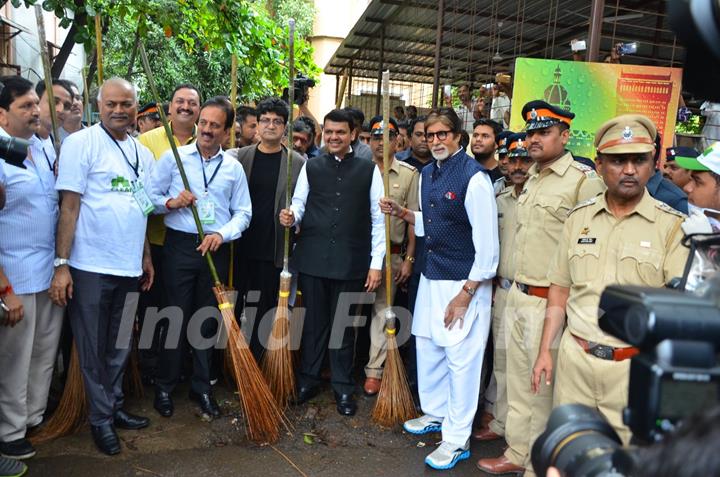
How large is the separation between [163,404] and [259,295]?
982mm

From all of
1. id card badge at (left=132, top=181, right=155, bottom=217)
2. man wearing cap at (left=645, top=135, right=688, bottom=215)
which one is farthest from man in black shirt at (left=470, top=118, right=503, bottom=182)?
id card badge at (left=132, top=181, right=155, bottom=217)

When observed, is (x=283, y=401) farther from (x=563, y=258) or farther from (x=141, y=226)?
(x=563, y=258)

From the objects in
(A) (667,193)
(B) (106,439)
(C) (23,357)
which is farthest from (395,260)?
(C) (23,357)

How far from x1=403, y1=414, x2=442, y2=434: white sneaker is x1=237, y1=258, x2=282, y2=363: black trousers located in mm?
1214

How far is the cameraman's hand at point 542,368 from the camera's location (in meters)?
2.70

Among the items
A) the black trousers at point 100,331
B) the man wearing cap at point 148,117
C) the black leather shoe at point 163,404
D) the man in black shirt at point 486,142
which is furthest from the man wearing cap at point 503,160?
the man wearing cap at point 148,117

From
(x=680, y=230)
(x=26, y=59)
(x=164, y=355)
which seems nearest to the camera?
(x=680, y=230)

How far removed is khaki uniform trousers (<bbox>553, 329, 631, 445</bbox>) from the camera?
232cm

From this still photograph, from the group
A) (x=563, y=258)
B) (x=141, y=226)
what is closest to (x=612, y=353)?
(x=563, y=258)

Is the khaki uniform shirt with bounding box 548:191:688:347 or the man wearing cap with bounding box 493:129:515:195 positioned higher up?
the man wearing cap with bounding box 493:129:515:195

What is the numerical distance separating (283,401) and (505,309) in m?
1.65

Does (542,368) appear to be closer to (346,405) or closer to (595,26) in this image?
(346,405)

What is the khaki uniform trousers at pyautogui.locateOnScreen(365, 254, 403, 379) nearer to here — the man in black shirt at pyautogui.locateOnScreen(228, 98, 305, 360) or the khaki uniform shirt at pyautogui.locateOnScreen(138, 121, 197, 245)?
the man in black shirt at pyautogui.locateOnScreen(228, 98, 305, 360)

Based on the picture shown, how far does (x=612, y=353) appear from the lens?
7.77 feet
